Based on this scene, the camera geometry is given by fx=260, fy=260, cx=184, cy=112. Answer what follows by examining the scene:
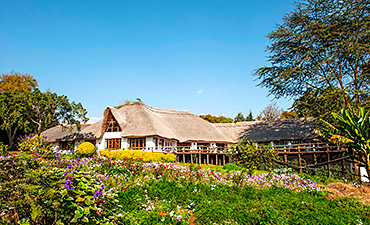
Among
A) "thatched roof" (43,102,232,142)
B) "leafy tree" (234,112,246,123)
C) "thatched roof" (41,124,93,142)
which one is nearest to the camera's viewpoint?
"thatched roof" (43,102,232,142)

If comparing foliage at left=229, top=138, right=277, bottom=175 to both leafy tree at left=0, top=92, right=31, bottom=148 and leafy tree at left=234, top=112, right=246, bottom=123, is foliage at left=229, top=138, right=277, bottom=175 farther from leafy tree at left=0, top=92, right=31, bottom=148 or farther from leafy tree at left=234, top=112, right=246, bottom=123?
leafy tree at left=234, top=112, right=246, bottom=123

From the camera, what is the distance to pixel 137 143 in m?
28.5

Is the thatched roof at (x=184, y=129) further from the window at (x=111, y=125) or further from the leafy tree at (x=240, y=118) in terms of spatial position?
the leafy tree at (x=240, y=118)

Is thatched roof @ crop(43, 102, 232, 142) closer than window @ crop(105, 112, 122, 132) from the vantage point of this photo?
Yes

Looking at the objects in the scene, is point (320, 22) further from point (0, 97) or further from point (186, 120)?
point (0, 97)

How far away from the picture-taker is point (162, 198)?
7.24m

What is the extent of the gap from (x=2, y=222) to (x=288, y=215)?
618 cm

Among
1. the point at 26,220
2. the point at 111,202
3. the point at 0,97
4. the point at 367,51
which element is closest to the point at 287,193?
the point at 111,202

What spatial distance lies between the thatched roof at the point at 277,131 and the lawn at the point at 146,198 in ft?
61.9

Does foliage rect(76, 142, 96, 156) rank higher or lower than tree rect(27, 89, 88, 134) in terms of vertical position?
lower

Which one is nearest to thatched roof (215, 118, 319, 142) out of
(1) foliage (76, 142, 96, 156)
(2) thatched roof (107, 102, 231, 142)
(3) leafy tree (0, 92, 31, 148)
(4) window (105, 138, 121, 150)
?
(2) thatched roof (107, 102, 231, 142)

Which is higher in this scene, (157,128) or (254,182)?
(157,128)

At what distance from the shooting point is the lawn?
13.5ft

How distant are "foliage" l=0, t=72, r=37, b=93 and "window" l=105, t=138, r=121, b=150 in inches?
849
